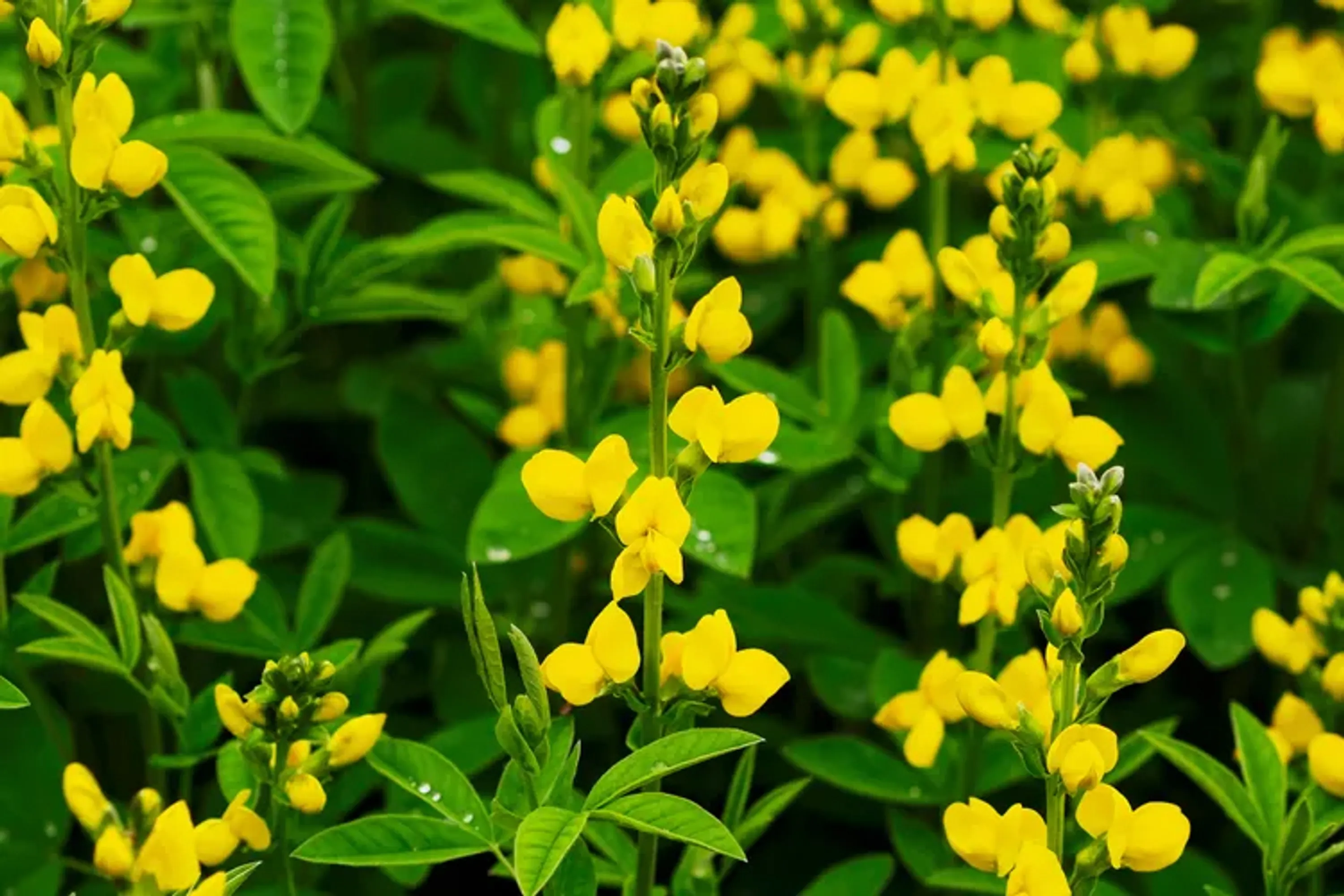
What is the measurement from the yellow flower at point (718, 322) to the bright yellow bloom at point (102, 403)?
377mm

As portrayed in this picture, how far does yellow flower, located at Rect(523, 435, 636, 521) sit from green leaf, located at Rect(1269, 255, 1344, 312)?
0.60 m

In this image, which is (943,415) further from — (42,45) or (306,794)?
(42,45)

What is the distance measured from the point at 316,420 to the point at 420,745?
33.7 inches

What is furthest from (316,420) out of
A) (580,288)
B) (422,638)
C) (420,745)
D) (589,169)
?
(420,745)

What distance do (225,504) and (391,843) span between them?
43cm

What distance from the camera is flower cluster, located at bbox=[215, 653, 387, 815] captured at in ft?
3.26

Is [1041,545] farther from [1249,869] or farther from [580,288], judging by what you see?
[1249,869]

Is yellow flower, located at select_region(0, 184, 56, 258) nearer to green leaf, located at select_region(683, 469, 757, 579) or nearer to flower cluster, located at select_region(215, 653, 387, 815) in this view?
flower cluster, located at select_region(215, 653, 387, 815)

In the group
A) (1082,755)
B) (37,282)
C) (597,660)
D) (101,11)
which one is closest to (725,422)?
(597,660)

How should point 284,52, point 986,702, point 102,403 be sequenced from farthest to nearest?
point 284,52
point 102,403
point 986,702

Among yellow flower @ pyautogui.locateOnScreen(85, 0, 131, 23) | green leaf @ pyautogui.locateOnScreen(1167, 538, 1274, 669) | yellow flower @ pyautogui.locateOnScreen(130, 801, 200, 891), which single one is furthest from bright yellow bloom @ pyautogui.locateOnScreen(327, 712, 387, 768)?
green leaf @ pyautogui.locateOnScreen(1167, 538, 1274, 669)

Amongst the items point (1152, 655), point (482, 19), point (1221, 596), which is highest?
point (482, 19)

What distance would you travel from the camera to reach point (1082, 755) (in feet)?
2.96

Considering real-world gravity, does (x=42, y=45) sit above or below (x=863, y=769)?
above
